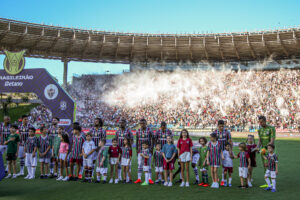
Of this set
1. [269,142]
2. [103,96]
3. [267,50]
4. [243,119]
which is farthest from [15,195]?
[267,50]

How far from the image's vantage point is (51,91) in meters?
11.6

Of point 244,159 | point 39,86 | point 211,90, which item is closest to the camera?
point 244,159

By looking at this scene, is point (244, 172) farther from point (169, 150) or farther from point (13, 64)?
point (13, 64)

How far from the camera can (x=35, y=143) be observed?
8695mm

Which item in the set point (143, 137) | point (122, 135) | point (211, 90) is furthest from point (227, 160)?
point (211, 90)

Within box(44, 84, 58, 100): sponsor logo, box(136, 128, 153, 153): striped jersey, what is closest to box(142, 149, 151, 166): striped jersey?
box(136, 128, 153, 153): striped jersey

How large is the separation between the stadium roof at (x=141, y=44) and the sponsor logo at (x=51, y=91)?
2564 cm

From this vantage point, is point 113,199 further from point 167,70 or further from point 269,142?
point 167,70

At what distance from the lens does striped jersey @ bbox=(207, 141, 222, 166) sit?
749 cm

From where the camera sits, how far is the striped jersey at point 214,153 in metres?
7.49

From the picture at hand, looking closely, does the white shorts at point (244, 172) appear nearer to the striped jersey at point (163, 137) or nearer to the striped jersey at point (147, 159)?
the striped jersey at point (163, 137)

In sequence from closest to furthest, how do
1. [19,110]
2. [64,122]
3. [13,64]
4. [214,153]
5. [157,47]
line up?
1. [214,153]
2. [64,122]
3. [13,64]
4. [19,110]
5. [157,47]

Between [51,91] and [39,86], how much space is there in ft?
2.08

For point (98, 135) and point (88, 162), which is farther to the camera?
point (98, 135)
